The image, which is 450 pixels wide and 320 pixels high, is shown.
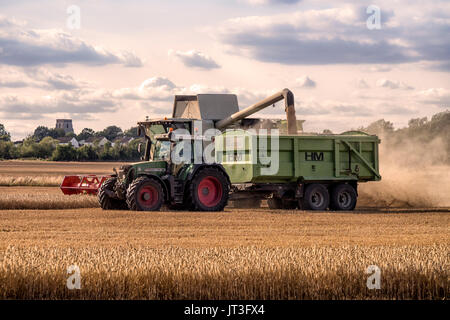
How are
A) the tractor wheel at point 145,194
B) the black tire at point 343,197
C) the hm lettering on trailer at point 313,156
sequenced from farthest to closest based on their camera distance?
the black tire at point 343,197
the hm lettering on trailer at point 313,156
the tractor wheel at point 145,194

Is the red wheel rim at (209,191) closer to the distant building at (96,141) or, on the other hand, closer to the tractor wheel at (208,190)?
the tractor wheel at (208,190)

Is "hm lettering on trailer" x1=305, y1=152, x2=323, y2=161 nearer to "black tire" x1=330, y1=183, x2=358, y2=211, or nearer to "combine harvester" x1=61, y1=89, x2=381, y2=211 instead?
"combine harvester" x1=61, y1=89, x2=381, y2=211

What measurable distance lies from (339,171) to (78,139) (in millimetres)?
108490

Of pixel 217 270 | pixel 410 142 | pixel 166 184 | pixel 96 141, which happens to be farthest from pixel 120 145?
pixel 217 270

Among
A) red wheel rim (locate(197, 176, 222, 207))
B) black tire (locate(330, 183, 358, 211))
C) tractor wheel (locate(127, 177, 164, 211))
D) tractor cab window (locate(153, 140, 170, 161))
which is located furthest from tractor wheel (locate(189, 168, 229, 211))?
black tire (locate(330, 183, 358, 211))

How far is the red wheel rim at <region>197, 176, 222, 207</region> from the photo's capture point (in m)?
18.5

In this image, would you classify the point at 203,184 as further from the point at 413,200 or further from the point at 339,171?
the point at 413,200

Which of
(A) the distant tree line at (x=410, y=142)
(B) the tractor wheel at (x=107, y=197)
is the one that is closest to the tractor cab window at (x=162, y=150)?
(B) the tractor wheel at (x=107, y=197)

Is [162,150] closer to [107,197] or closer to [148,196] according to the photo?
[148,196]

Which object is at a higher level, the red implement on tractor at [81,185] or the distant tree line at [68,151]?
the distant tree line at [68,151]

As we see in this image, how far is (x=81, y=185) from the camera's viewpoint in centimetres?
2111

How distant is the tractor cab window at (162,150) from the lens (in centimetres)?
1833
